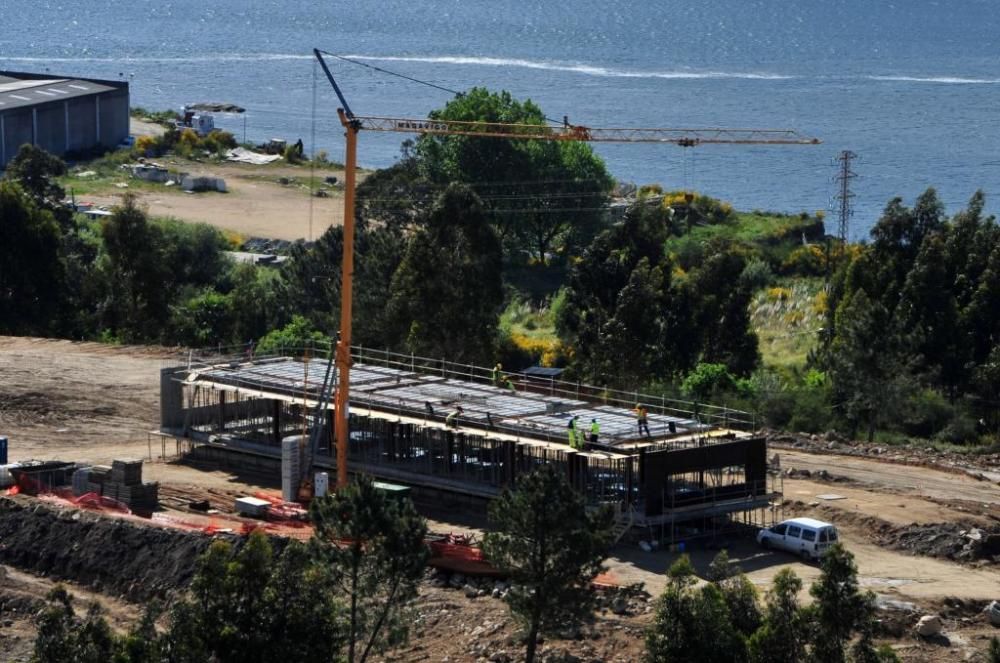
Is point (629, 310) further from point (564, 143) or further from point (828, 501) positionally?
point (564, 143)

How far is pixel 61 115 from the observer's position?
11162cm

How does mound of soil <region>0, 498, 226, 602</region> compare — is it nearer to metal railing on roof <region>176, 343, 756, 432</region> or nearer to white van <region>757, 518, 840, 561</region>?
metal railing on roof <region>176, 343, 756, 432</region>

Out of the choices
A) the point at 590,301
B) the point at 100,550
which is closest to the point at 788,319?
the point at 590,301

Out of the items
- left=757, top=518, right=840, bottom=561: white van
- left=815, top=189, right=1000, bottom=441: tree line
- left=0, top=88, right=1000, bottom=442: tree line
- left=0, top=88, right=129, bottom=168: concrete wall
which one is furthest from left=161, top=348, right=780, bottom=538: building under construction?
left=0, top=88, right=129, bottom=168: concrete wall

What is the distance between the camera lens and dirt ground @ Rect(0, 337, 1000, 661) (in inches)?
1458

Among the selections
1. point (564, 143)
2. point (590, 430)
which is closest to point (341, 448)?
point (590, 430)

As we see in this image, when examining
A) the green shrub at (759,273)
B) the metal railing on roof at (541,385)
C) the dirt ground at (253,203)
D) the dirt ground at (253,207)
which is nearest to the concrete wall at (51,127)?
the dirt ground at (253,203)

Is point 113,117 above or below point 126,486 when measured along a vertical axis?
above

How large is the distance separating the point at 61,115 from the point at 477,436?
2883 inches

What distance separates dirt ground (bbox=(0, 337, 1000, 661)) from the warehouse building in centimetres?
4188

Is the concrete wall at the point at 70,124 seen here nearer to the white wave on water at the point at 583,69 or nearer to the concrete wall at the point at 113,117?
the concrete wall at the point at 113,117

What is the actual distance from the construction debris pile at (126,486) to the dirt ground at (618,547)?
0.99 m

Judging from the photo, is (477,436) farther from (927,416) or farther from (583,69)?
(583,69)

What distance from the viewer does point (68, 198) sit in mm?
99312
